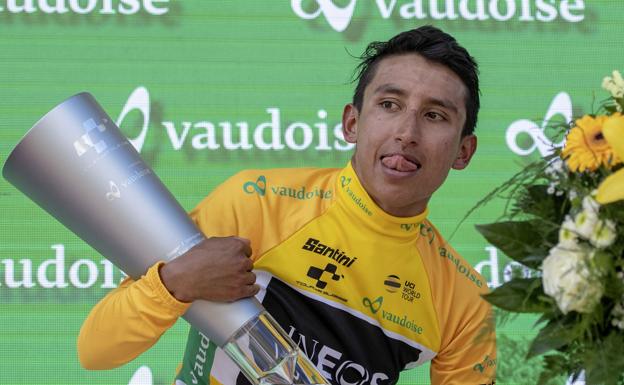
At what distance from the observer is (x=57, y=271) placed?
241 cm

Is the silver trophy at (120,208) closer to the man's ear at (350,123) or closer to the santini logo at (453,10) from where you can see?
the man's ear at (350,123)

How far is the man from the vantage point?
5.84 ft

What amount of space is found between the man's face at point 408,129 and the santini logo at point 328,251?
4.2 inches

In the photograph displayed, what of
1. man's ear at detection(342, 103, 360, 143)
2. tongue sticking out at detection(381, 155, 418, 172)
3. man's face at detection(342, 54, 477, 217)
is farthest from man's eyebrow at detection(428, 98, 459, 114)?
man's ear at detection(342, 103, 360, 143)

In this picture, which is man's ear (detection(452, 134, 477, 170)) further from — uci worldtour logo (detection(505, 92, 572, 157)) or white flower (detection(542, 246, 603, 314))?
white flower (detection(542, 246, 603, 314))

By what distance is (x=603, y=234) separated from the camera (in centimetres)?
113

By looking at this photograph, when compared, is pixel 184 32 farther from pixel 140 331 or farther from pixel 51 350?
pixel 140 331

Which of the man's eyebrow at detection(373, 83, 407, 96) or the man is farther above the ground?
the man's eyebrow at detection(373, 83, 407, 96)

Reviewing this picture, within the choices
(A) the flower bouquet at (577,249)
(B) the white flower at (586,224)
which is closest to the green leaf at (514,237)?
(A) the flower bouquet at (577,249)

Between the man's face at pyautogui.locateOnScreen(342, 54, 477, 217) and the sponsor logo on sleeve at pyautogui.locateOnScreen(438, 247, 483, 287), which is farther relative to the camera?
the sponsor logo on sleeve at pyautogui.locateOnScreen(438, 247, 483, 287)

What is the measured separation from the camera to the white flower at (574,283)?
1.12m

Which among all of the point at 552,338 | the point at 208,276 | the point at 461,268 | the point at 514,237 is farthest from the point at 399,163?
the point at 552,338

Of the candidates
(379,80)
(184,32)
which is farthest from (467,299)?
(184,32)

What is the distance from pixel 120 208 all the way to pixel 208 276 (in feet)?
0.49
